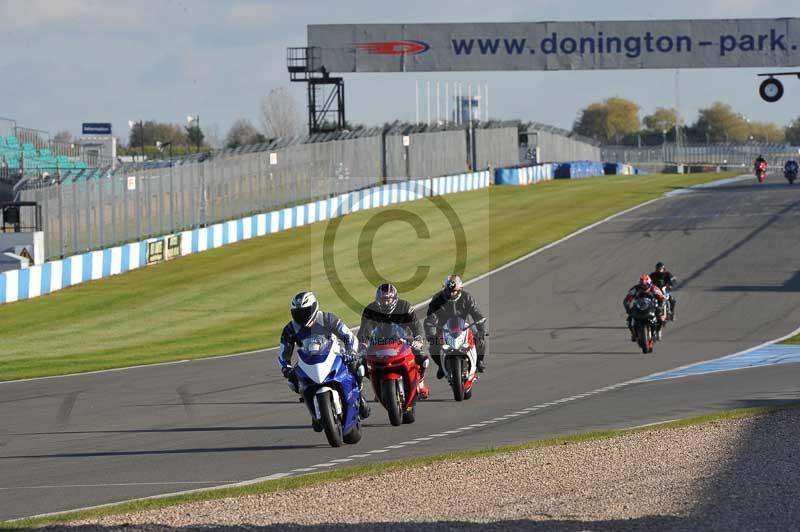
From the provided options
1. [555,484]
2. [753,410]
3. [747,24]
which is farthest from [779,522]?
[747,24]

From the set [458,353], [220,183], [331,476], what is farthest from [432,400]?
[220,183]

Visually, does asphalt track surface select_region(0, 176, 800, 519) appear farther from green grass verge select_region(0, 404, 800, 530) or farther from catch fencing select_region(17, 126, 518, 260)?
catch fencing select_region(17, 126, 518, 260)

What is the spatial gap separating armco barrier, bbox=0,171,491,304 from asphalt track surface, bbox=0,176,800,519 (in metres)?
11.2

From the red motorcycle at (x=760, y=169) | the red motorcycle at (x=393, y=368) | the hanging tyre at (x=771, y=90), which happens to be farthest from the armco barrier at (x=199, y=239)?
the red motorcycle at (x=393, y=368)

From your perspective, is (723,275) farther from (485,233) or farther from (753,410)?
(753,410)

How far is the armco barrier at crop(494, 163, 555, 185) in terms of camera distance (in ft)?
242

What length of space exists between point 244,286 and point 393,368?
2314 centimetres

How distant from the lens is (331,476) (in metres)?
11.6

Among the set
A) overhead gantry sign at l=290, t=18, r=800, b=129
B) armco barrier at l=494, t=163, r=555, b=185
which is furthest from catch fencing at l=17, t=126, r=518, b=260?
overhead gantry sign at l=290, t=18, r=800, b=129

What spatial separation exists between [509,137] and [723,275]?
48.9m

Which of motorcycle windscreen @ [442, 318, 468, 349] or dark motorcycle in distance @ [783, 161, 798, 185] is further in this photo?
dark motorcycle in distance @ [783, 161, 798, 185]

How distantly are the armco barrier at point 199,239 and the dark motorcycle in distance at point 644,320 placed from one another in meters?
16.8

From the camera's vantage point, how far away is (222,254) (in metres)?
43.9

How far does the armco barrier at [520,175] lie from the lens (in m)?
73.7
